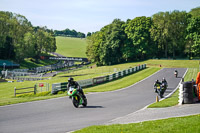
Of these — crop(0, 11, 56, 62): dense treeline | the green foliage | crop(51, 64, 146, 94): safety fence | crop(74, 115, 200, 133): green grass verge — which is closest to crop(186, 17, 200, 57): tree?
the green foliage

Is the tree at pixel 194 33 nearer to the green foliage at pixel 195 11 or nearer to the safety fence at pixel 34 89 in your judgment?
the green foliage at pixel 195 11

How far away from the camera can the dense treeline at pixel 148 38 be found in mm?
81375

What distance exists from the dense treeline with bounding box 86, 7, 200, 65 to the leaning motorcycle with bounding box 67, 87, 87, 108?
6588cm

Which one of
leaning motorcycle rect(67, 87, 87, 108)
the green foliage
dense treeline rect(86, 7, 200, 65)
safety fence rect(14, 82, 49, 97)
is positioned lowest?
safety fence rect(14, 82, 49, 97)

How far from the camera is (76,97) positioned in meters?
15.5

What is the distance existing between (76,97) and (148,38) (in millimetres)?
70455

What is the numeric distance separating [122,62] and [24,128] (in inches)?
3075

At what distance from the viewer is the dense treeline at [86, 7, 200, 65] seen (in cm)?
8138

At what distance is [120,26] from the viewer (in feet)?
292

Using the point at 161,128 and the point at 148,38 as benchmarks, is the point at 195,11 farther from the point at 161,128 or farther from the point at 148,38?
the point at 161,128

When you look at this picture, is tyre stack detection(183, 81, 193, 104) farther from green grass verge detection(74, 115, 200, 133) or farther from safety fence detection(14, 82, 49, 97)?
safety fence detection(14, 82, 49, 97)

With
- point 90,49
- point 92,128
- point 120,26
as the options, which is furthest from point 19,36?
point 92,128

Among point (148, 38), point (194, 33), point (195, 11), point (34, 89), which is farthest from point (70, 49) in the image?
point (34, 89)

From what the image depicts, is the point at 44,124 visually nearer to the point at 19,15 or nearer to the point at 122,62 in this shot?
the point at 122,62
